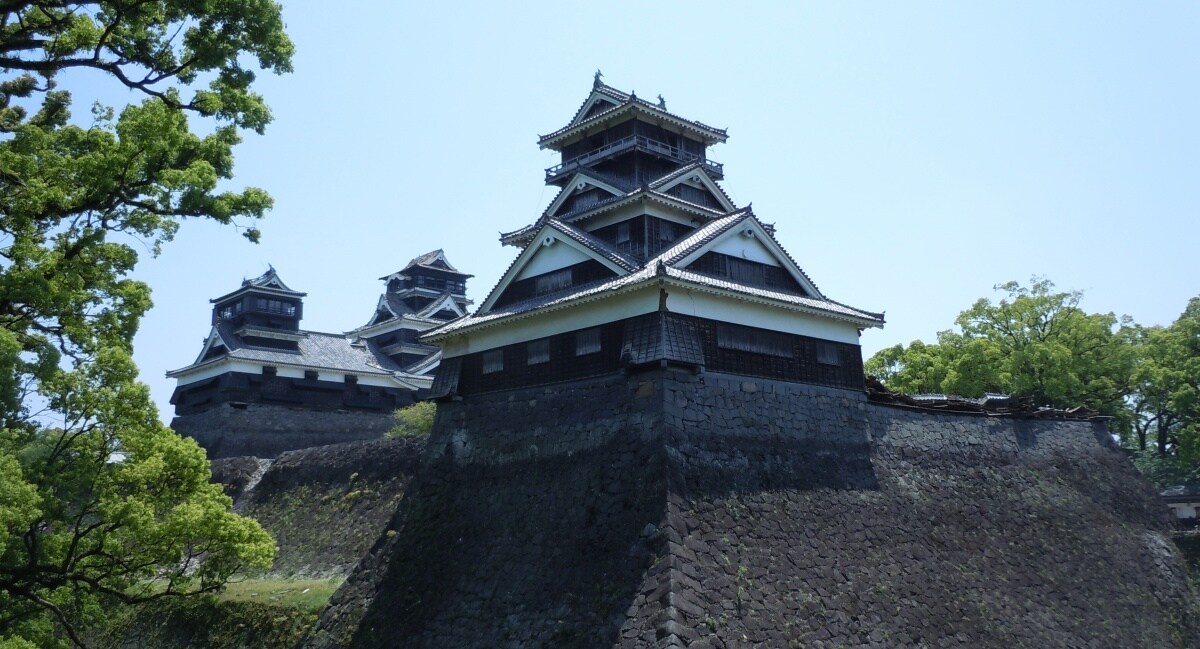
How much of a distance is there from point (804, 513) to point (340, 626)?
10500 millimetres

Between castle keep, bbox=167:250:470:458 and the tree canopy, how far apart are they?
21811 mm

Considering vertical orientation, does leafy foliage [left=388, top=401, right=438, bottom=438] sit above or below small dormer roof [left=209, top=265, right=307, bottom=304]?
below

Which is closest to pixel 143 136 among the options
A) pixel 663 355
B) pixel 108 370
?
pixel 108 370

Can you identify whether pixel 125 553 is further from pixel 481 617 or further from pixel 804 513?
pixel 804 513

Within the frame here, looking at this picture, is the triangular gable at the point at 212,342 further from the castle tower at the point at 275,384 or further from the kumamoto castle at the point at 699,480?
the kumamoto castle at the point at 699,480

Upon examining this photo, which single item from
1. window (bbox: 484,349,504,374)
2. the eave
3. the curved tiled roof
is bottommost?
window (bbox: 484,349,504,374)

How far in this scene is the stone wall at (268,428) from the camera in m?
37.5

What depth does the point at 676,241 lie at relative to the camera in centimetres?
2212

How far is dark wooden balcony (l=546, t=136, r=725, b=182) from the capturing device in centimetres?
2425

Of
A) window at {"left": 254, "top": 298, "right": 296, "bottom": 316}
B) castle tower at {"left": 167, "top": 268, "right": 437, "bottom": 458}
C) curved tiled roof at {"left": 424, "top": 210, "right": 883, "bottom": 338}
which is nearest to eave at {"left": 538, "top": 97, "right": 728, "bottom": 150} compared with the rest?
curved tiled roof at {"left": 424, "top": 210, "right": 883, "bottom": 338}

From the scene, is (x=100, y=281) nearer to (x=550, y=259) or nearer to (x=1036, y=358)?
(x=550, y=259)

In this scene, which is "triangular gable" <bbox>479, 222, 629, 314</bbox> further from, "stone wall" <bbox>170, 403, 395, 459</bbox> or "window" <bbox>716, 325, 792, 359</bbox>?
"stone wall" <bbox>170, 403, 395, 459</bbox>

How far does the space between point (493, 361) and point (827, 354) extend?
8.21m

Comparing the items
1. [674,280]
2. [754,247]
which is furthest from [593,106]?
[674,280]
